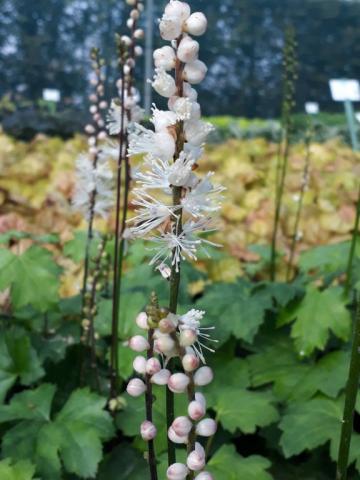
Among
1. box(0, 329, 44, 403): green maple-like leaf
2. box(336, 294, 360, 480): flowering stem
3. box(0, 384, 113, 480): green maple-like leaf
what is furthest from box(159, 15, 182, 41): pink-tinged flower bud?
box(0, 329, 44, 403): green maple-like leaf

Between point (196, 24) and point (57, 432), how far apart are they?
4.25 ft

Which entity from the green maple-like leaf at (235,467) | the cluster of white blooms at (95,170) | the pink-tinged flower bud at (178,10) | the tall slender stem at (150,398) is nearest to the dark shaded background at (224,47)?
the cluster of white blooms at (95,170)

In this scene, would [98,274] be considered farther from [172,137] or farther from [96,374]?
[172,137]

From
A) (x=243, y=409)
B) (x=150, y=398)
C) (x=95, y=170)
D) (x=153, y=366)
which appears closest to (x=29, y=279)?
(x=95, y=170)

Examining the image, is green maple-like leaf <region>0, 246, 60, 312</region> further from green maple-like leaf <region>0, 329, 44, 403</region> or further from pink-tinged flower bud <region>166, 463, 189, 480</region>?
pink-tinged flower bud <region>166, 463, 189, 480</region>

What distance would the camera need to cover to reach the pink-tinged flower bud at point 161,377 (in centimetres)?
101

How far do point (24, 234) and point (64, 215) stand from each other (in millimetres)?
2143

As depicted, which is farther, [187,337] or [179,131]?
[179,131]

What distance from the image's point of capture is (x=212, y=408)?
2.00 m

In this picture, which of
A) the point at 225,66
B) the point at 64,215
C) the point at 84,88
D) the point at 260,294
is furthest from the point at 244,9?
the point at 260,294

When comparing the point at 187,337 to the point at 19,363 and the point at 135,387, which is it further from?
the point at 19,363

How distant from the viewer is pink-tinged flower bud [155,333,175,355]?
0.95m

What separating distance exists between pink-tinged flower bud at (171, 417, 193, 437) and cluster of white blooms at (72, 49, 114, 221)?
4.27ft

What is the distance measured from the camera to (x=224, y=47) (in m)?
7.50
